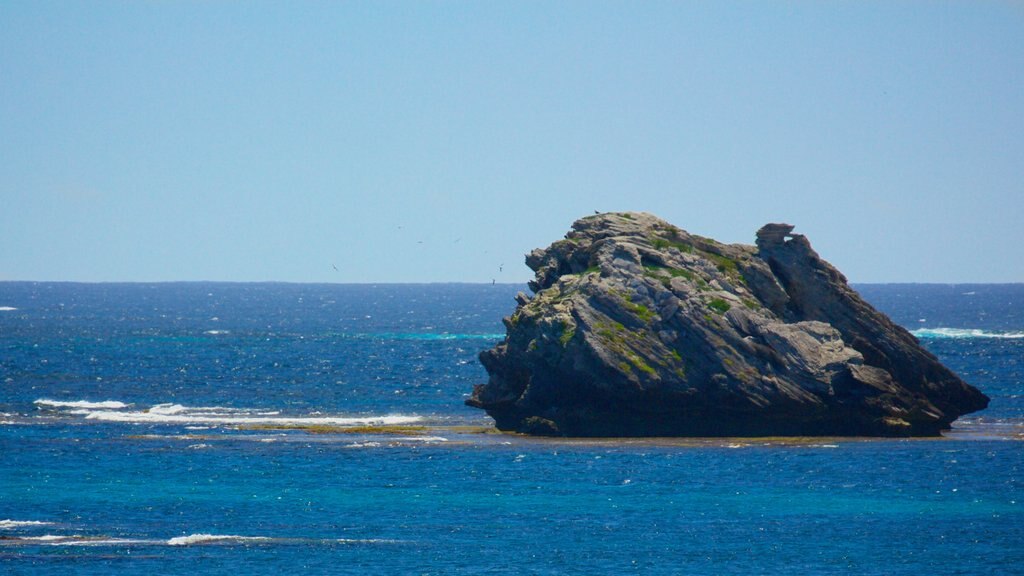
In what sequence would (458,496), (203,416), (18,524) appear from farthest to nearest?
(203,416) → (458,496) → (18,524)

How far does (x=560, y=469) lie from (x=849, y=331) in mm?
20562

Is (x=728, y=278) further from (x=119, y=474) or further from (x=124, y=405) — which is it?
(x=124, y=405)

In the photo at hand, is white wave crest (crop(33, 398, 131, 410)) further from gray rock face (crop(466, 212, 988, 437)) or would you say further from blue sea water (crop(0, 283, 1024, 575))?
gray rock face (crop(466, 212, 988, 437))

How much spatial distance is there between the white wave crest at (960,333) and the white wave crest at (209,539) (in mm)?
140596

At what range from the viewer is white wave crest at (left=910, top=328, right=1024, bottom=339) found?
176375 millimetres

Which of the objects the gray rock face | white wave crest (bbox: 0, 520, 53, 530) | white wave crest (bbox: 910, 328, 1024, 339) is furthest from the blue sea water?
white wave crest (bbox: 910, 328, 1024, 339)

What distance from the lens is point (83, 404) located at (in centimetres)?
9025

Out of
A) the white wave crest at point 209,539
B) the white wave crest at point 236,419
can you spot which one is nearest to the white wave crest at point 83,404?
the white wave crest at point 236,419

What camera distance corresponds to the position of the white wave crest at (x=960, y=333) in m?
176

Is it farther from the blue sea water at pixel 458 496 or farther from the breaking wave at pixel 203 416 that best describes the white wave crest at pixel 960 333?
the breaking wave at pixel 203 416

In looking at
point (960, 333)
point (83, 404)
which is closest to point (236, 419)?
point (83, 404)

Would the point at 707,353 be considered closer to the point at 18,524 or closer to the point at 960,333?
the point at 18,524

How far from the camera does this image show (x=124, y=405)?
9056 centimetres

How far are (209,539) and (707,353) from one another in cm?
2949
